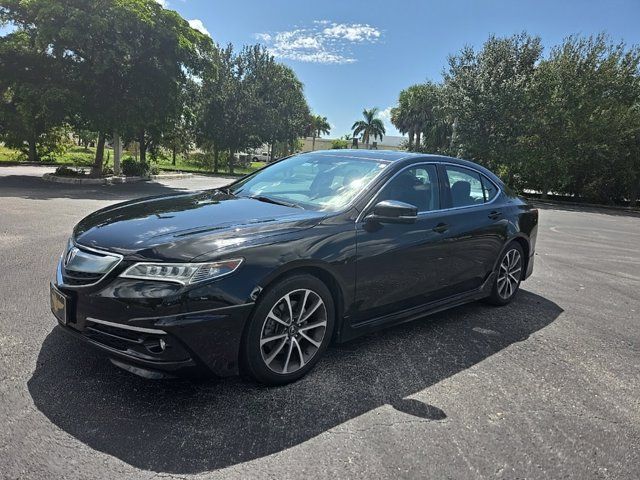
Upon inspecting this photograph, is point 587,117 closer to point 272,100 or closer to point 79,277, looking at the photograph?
point 272,100

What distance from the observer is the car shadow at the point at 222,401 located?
2525mm

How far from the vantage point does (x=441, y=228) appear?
13.8 ft

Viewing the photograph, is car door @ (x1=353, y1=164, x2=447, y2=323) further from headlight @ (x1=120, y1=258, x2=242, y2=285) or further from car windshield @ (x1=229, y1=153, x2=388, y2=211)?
headlight @ (x1=120, y1=258, x2=242, y2=285)

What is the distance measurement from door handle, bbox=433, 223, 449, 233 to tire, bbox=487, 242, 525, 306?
47.0 inches

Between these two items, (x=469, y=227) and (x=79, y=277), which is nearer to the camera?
(x=79, y=277)

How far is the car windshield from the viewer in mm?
3812

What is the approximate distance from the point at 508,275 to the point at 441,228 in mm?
1581

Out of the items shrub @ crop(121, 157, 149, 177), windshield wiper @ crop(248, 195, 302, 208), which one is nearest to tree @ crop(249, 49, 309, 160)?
shrub @ crop(121, 157, 149, 177)

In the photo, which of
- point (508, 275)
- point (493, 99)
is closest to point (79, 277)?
point (508, 275)

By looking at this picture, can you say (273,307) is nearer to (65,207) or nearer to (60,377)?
(60,377)

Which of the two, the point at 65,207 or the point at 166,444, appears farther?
the point at 65,207

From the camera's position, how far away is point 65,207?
11.4 meters

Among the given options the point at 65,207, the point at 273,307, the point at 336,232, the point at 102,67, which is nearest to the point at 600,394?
the point at 336,232

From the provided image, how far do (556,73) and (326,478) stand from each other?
27.4 meters
